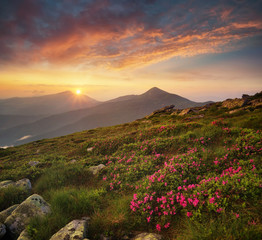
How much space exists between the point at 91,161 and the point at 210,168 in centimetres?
842

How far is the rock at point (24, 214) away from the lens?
534 cm

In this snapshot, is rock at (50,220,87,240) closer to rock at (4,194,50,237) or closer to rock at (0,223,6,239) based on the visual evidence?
rock at (4,194,50,237)

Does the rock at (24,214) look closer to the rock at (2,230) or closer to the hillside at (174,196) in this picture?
the rock at (2,230)

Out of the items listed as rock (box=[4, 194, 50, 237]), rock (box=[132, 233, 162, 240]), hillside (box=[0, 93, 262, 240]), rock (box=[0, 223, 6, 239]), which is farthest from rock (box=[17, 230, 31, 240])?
rock (box=[132, 233, 162, 240])

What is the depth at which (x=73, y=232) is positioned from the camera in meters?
4.55

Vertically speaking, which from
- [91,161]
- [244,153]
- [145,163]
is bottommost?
[91,161]

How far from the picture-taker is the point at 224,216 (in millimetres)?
3941

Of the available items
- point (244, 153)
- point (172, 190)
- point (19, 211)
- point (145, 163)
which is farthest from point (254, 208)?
point (19, 211)

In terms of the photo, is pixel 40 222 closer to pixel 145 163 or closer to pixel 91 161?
pixel 145 163

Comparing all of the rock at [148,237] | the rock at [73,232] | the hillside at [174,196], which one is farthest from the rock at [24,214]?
the rock at [148,237]

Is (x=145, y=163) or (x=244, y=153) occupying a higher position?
(x=244, y=153)

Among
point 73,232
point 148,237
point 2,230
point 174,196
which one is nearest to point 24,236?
point 2,230

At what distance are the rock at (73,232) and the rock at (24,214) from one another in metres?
1.56

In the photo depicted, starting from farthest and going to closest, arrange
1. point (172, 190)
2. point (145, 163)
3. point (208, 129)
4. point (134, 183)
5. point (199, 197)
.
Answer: point (208, 129) → point (145, 163) → point (134, 183) → point (172, 190) → point (199, 197)
